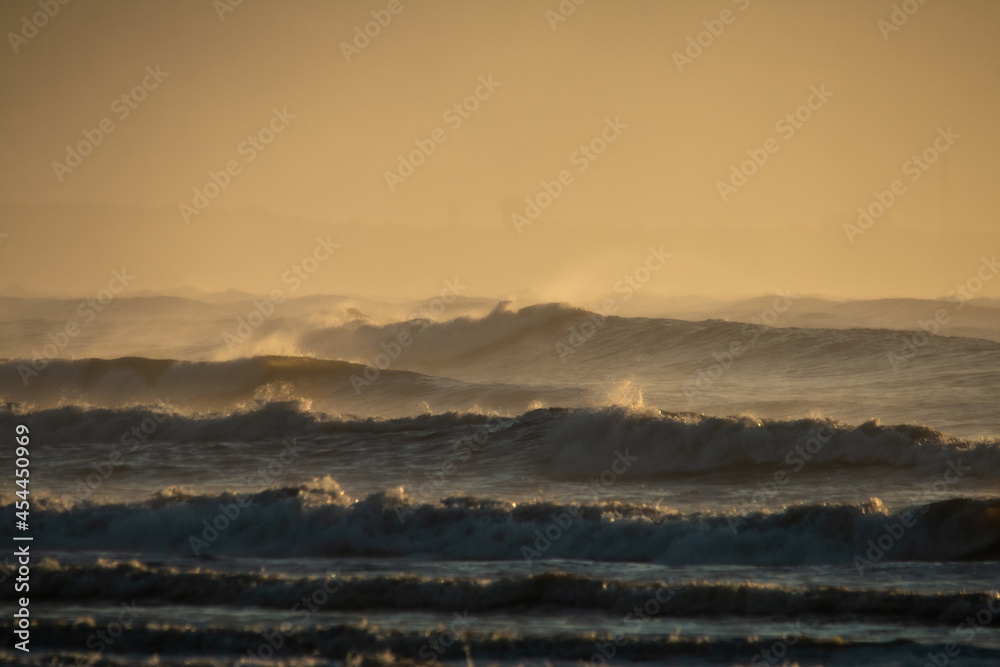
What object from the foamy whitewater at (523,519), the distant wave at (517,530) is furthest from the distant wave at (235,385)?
the distant wave at (517,530)

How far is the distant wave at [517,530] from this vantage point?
10.5 m

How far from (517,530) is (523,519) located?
1.03 feet

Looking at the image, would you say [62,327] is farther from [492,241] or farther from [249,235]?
[249,235]

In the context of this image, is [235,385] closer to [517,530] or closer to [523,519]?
[523,519]

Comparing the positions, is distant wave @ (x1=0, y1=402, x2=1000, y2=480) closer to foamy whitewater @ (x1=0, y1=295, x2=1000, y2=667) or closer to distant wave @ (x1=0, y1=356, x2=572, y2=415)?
foamy whitewater @ (x1=0, y1=295, x2=1000, y2=667)

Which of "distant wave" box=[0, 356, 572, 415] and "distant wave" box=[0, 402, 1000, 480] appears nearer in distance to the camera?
"distant wave" box=[0, 402, 1000, 480]

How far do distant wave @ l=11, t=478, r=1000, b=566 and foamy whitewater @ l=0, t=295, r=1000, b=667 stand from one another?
0.10 feet

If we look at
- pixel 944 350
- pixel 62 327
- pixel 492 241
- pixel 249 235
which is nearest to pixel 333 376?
pixel 944 350

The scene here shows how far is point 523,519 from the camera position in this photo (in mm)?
11203

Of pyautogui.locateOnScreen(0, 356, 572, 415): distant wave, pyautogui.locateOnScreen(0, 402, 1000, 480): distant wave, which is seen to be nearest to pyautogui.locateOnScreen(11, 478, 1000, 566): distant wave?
pyautogui.locateOnScreen(0, 402, 1000, 480): distant wave

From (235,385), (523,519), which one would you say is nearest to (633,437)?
(523,519)

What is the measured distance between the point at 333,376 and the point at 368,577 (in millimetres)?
17300

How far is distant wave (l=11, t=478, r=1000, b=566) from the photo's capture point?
34.5 ft

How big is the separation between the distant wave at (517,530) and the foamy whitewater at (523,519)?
0.10 ft
